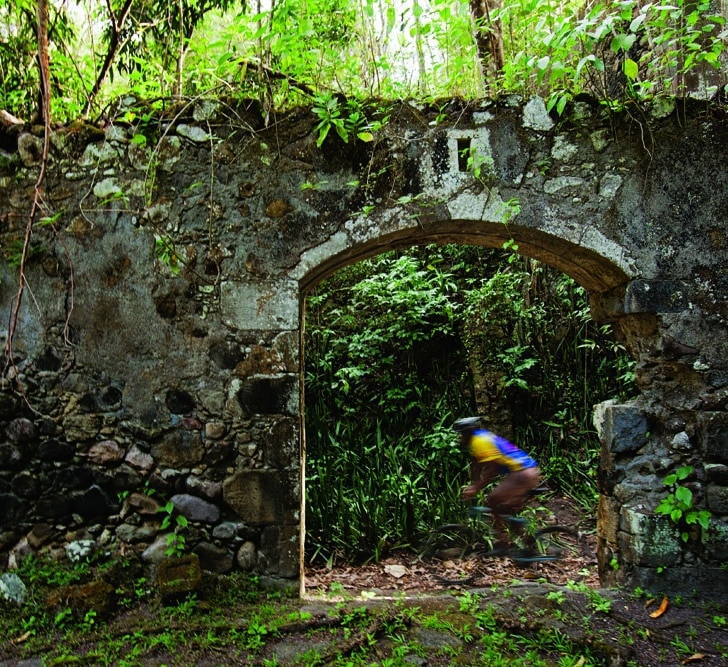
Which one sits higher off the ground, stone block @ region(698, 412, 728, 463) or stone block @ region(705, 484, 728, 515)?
stone block @ region(698, 412, 728, 463)

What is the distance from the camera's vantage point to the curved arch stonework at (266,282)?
8.41ft

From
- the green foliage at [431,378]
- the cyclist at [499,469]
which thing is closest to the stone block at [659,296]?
the cyclist at [499,469]

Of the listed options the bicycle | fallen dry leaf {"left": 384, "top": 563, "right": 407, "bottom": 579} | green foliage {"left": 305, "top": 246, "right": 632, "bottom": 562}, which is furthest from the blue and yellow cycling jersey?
fallen dry leaf {"left": 384, "top": 563, "right": 407, "bottom": 579}

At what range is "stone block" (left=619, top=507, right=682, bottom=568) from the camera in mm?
2570

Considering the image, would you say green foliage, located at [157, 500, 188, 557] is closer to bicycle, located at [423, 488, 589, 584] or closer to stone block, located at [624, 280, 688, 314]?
bicycle, located at [423, 488, 589, 584]

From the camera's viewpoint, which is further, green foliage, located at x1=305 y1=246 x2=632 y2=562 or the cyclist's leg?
green foliage, located at x1=305 y1=246 x2=632 y2=562

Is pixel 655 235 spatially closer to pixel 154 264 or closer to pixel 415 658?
pixel 415 658

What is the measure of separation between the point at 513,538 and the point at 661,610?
51.7 inches

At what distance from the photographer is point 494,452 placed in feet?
11.5

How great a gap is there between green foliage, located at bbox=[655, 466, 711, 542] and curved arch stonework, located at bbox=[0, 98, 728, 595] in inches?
1.9

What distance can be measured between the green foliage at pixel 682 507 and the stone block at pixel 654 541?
0.13ft

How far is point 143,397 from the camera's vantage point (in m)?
2.60

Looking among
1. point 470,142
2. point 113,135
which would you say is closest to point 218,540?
point 113,135

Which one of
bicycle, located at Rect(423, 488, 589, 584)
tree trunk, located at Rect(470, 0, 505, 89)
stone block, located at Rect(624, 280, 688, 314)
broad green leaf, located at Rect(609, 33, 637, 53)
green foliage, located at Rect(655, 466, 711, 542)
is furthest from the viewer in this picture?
tree trunk, located at Rect(470, 0, 505, 89)
